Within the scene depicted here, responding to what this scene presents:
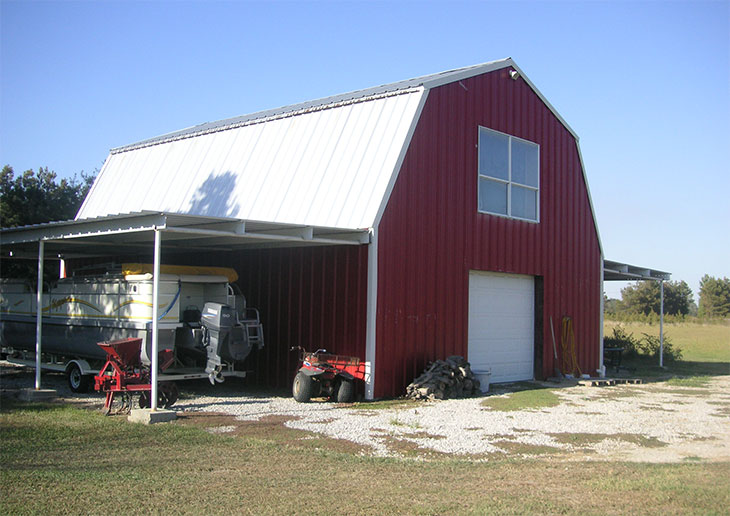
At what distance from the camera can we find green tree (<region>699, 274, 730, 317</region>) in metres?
71.4

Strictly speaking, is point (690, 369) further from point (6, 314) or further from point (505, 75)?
point (6, 314)

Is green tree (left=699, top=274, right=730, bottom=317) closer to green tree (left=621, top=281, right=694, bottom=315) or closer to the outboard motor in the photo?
green tree (left=621, top=281, right=694, bottom=315)

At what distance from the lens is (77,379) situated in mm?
13648

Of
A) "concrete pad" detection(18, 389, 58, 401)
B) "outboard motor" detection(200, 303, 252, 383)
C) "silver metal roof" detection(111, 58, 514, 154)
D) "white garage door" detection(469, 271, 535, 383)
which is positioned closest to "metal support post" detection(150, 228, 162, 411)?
"outboard motor" detection(200, 303, 252, 383)

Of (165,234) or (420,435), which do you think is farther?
(165,234)

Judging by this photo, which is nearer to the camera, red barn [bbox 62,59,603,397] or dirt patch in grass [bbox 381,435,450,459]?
Result: dirt patch in grass [bbox 381,435,450,459]

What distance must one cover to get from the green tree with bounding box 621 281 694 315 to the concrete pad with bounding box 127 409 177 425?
212ft

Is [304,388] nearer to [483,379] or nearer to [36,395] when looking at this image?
[483,379]

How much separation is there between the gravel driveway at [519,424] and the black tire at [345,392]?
0.36m

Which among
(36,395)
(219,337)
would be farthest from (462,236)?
(36,395)

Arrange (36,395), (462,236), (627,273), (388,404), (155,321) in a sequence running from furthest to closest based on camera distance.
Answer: (627,273)
(462,236)
(388,404)
(36,395)
(155,321)

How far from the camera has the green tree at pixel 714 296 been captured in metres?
71.4

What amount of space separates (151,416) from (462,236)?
7.84 meters

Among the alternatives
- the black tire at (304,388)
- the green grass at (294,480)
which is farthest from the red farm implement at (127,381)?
the black tire at (304,388)
